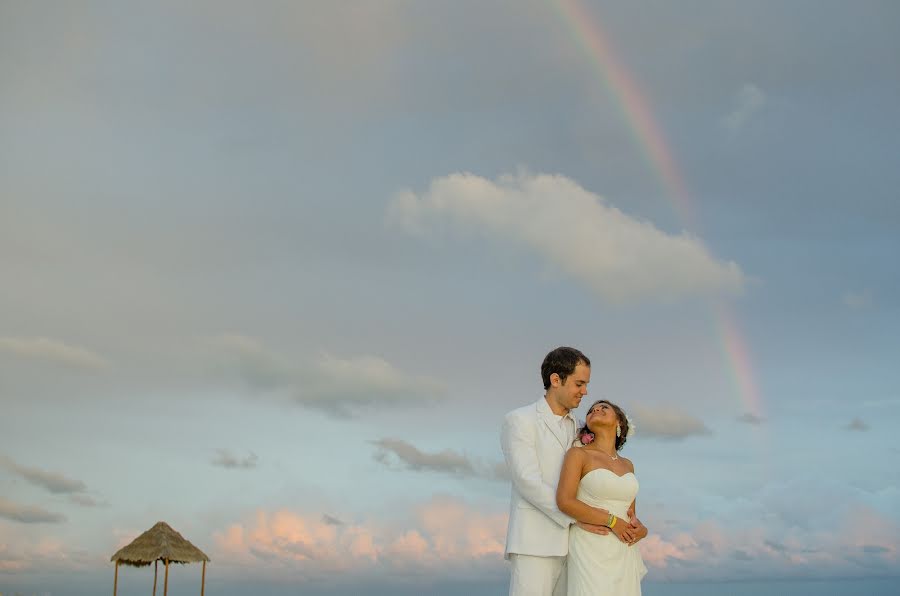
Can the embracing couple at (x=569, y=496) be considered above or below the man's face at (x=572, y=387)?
below

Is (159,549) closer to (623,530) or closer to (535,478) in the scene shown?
(535,478)

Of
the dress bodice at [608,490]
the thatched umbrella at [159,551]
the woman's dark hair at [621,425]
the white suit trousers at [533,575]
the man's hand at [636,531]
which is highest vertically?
the woman's dark hair at [621,425]

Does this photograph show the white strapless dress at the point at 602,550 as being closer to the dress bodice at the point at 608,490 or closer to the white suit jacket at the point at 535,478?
the dress bodice at the point at 608,490

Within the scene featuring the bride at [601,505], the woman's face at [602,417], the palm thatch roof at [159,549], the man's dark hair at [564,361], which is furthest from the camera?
the palm thatch roof at [159,549]

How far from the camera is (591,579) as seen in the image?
875 cm

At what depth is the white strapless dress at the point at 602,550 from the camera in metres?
8.77

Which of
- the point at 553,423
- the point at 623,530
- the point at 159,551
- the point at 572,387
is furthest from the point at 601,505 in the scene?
the point at 159,551

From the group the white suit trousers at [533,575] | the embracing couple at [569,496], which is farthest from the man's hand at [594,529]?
the white suit trousers at [533,575]

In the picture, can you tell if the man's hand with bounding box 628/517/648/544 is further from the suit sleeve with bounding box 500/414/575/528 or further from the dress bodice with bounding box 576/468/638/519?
the suit sleeve with bounding box 500/414/575/528

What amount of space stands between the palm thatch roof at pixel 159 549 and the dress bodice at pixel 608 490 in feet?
72.6

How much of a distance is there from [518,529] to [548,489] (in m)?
0.52

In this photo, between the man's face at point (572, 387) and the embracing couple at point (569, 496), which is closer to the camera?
the embracing couple at point (569, 496)

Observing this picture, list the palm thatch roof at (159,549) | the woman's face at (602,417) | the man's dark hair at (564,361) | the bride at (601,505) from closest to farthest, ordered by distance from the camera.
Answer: the bride at (601,505), the woman's face at (602,417), the man's dark hair at (564,361), the palm thatch roof at (159,549)

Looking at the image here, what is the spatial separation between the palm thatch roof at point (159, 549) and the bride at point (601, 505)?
22.0m
